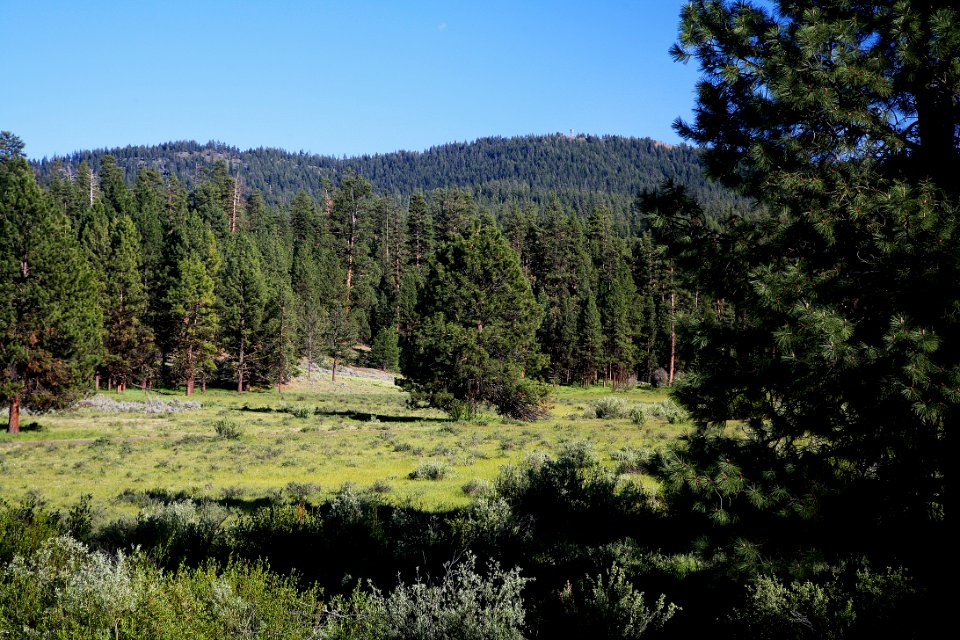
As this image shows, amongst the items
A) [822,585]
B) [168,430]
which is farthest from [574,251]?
[822,585]

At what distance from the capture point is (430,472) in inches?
657

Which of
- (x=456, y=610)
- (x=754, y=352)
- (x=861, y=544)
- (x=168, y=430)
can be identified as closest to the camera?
(x=456, y=610)

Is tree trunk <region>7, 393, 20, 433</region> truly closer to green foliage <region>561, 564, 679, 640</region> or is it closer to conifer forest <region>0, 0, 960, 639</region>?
conifer forest <region>0, 0, 960, 639</region>

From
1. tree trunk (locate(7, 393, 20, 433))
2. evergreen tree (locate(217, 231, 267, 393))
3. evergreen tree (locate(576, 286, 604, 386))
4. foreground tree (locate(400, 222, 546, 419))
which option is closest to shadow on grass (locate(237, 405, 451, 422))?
foreground tree (locate(400, 222, 546, 419))

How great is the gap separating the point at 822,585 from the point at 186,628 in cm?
645

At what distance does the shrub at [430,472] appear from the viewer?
54.5 ft

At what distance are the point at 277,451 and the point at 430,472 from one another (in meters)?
8.18

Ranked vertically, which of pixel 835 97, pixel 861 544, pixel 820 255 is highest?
pixel 835 97

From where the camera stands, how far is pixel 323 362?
3110 inches

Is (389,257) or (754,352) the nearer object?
(754,352)

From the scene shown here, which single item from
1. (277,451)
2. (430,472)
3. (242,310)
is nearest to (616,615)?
(430,472)

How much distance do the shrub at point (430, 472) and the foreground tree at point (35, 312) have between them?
2116 cm

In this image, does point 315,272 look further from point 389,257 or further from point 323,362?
point 389,257

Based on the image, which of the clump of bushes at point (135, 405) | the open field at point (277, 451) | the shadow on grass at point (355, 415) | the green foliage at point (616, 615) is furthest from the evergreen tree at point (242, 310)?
the green foliage at point (616, 615)
